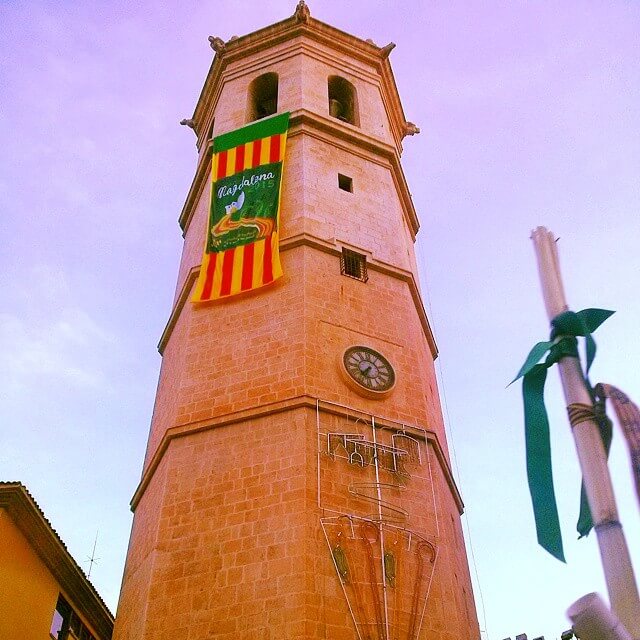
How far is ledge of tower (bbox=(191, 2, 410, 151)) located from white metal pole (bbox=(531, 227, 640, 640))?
17.8 meters

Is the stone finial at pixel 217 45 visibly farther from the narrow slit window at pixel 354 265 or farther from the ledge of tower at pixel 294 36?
the narrow slit window at pixel 354 265

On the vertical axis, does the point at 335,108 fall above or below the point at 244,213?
above

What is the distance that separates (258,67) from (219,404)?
1217cm

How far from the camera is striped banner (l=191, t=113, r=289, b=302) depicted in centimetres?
1595

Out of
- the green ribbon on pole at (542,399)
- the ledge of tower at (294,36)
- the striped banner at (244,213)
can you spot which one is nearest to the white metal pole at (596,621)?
the green ribbon on pole at (542,399)

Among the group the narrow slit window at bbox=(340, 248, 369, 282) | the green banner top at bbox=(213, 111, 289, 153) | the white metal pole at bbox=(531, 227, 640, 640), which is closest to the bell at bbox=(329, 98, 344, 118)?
the green banner top at bbox=(213, 111, 289, 153)

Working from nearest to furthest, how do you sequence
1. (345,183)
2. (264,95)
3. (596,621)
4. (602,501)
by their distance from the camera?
(596,621) → (602,501) → (345,183) → (264,95)

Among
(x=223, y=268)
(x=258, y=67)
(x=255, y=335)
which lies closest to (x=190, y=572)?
(x=255, y=335)

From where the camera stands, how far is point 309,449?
1254 cm

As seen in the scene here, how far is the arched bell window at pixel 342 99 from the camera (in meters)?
22.1

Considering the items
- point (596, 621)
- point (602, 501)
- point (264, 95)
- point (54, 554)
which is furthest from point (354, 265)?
point (596, 621)

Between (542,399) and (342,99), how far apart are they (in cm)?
1772

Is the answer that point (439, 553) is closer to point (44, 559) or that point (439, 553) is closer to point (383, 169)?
point (44, 559)

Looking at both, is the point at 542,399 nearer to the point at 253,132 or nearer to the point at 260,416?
the point at 260,416
